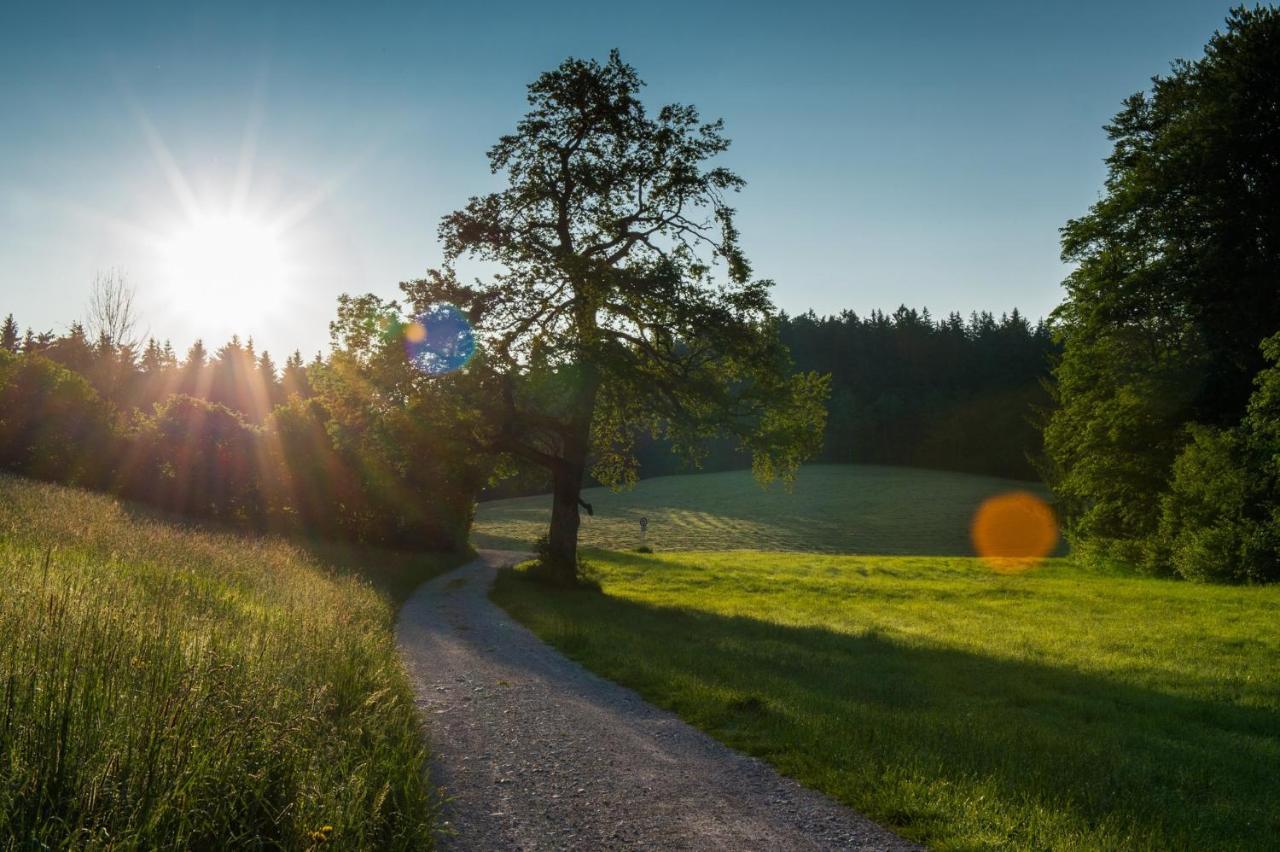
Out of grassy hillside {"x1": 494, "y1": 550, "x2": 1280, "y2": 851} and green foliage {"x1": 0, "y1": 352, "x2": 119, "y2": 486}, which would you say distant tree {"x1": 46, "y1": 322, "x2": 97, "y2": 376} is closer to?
green foliage {"x1": 0, "y1": 352, "x2": 119, "y2": 486}

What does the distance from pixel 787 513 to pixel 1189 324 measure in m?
41.0

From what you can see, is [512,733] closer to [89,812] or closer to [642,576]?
[89,812]

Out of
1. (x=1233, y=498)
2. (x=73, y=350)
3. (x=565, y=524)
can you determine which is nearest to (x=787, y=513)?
(x=1233, y=498)

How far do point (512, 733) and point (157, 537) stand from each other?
1012 cm

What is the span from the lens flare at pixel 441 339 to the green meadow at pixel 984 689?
8015mm

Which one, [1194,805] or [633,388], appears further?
[633,388]

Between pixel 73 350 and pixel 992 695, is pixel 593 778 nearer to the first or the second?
pixel 992 695

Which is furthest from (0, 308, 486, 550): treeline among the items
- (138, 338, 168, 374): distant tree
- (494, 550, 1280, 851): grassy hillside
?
(138, 338, 168, 374): distant tree

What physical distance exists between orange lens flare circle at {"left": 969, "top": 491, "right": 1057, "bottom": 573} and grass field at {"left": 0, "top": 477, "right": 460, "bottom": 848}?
151 feet

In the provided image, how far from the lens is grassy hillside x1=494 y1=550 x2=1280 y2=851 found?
6379 millimetres

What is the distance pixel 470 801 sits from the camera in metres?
6.28

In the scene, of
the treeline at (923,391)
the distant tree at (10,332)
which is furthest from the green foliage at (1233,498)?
the distant tree at (10,332)

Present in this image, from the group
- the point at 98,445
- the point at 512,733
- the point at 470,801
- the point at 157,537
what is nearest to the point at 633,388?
the point at 157,537

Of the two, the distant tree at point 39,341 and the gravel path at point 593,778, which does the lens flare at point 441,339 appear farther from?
the distant tree at point 39,341
